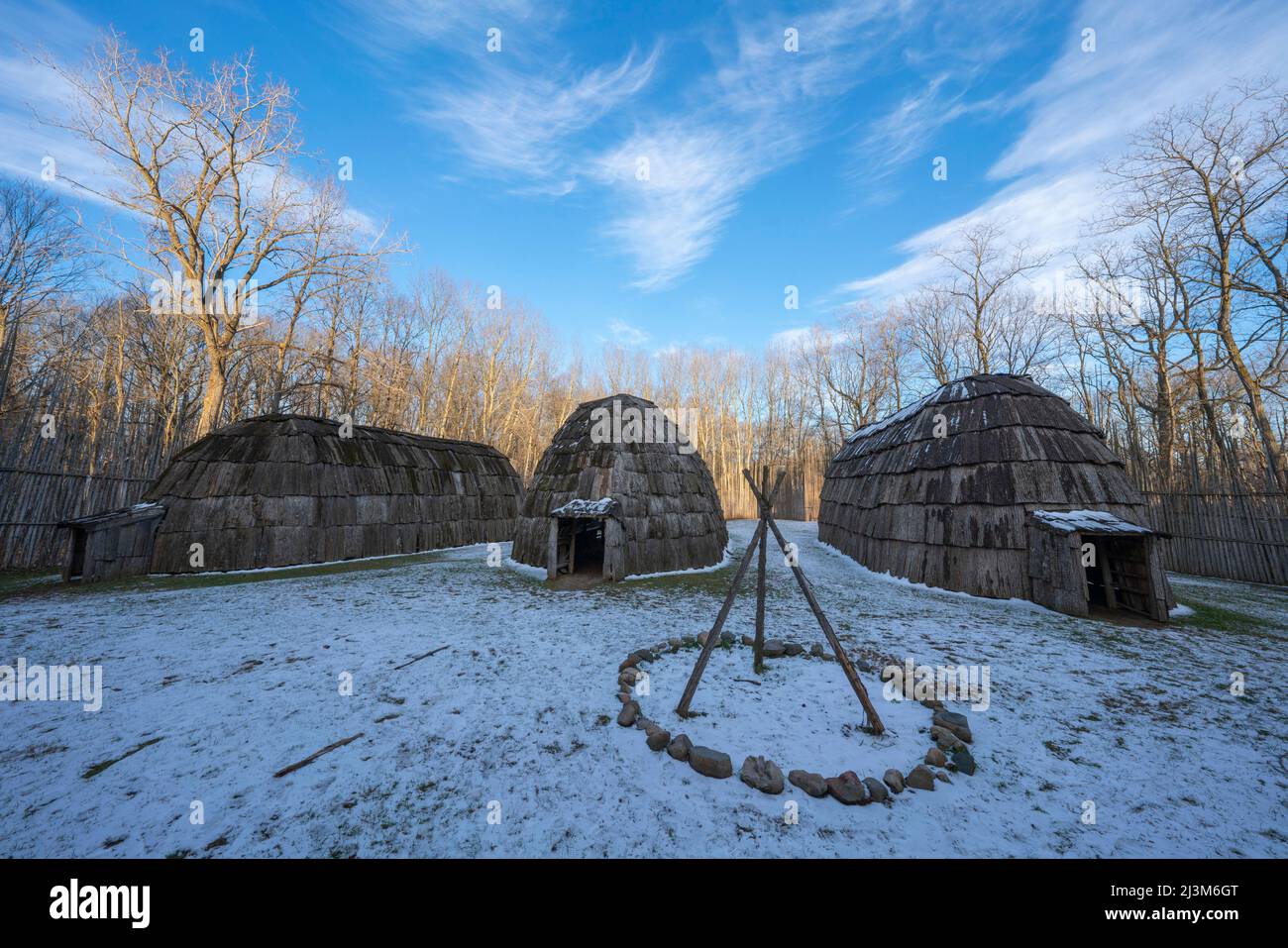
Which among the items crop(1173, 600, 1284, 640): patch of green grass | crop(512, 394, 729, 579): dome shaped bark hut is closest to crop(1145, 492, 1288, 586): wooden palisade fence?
crop(1173, 600, 1284, 640): patch of green grass

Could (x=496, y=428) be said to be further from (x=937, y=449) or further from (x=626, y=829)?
(x=626, y=829)

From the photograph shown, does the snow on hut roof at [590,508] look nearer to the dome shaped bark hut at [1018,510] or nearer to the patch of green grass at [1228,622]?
the dome shaped bark hut at [1018,510]

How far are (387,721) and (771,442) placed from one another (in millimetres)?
42520

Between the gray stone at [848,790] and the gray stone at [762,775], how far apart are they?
459 millimetres

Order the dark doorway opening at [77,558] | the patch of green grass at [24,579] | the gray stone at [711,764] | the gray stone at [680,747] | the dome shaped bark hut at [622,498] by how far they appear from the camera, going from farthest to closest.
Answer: the dome shaped bark hut at [622,498] < the dark doorway opening at [77,558] < the patch of green grass at [24,579] < the gray stone at [680,747] < the gray stone at [711,764]

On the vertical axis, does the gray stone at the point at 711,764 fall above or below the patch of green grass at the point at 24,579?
below

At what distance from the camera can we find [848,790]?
145 inches

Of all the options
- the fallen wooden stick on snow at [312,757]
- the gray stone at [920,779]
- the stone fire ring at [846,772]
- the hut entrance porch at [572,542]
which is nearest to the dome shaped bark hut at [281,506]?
the hut entrance porch at [572,542]

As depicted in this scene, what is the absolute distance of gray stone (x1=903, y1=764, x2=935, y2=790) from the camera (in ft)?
12.7

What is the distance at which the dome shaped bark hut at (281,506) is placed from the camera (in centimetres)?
1178

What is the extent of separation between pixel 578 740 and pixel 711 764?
1.48 metres

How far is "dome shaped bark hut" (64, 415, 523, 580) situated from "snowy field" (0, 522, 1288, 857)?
319 cm

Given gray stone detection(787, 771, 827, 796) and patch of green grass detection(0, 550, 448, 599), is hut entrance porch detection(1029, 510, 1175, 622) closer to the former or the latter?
gray stone detection(787, 771, 827, 796)
